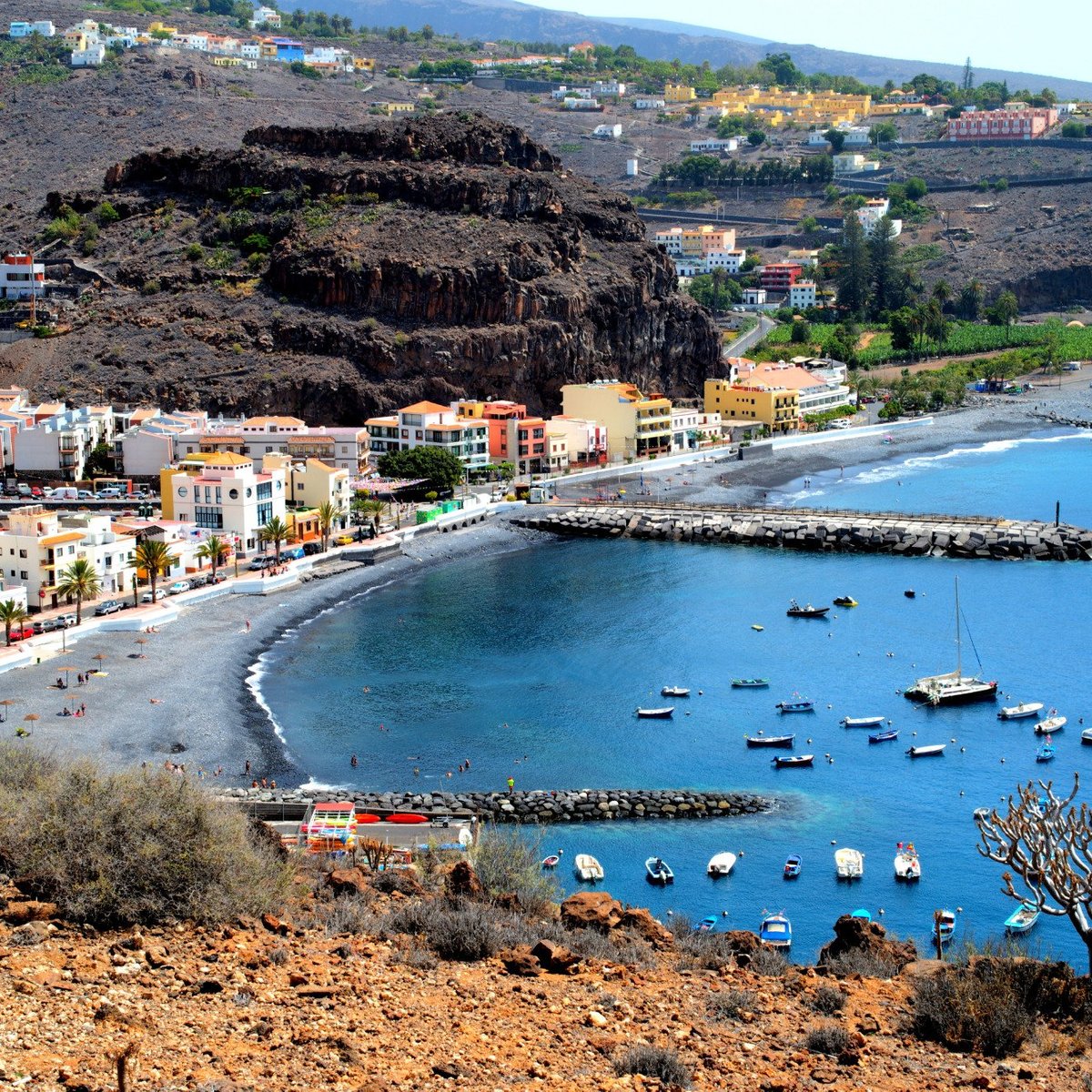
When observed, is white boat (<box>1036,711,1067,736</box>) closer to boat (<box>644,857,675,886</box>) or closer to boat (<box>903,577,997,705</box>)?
boat (<box>903,577,997,705</box>)

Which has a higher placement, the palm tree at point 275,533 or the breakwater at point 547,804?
the palm tree at point 275,533

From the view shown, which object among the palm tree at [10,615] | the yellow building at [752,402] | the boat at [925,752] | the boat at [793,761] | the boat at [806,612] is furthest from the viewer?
the yellow building at [752,402]

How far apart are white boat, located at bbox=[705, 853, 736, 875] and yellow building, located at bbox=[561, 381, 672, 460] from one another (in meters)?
52.8

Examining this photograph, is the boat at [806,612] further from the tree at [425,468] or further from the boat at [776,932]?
the boat at [776,932]

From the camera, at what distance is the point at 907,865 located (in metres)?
32.2

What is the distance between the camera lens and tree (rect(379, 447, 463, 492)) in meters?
73.4

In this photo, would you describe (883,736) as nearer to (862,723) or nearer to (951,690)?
(862,723)

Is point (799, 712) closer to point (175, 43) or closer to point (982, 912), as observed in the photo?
point (982, 912)

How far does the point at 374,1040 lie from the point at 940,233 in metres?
146

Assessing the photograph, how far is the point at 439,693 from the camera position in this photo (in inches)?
1779

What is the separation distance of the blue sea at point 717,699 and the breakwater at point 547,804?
0.57 metres

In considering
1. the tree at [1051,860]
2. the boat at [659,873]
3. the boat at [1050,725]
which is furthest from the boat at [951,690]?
the tree at [1051,860]

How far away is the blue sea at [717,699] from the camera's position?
32688mm

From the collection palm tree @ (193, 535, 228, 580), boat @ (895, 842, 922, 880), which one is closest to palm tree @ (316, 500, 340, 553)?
palm tree @ (193, 535, 228, 580)
